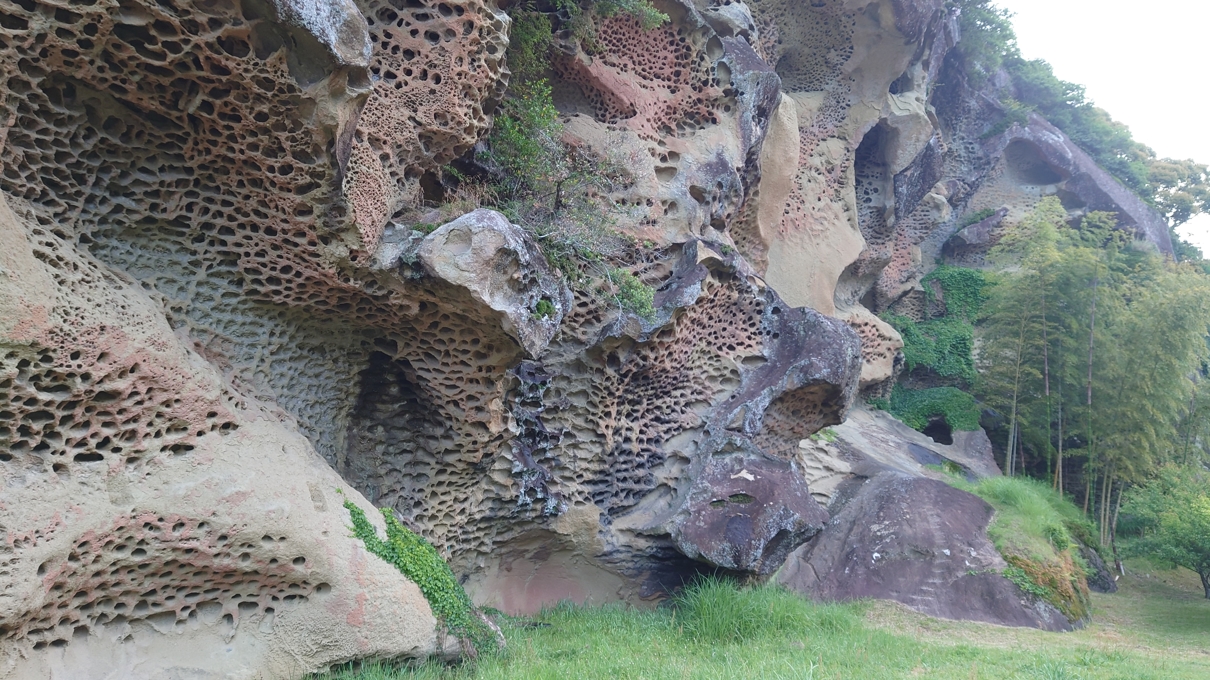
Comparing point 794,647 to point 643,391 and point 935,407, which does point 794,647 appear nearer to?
point 643,391

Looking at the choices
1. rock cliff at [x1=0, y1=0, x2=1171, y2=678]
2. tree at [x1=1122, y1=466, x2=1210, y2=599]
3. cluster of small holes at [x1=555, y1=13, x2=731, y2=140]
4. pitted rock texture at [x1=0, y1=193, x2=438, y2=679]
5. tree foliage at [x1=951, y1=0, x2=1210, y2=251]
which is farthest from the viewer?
tree foliage at [x1=951, y1=0, x2=1210, y2=251]

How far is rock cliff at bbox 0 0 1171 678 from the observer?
424 cm

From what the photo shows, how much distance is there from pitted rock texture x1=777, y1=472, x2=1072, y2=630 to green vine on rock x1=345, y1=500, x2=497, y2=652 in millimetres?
5342

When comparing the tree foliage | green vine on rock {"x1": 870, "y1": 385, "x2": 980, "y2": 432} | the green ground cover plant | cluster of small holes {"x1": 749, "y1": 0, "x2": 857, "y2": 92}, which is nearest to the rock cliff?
the green ground cover plant

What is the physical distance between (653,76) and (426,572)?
22.9 feet

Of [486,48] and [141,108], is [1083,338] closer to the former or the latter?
[486,48]

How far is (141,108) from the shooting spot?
4746 millimetres

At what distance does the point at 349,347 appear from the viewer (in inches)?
256

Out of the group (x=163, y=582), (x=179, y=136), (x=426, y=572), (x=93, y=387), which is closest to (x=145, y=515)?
(x=163, y=582)

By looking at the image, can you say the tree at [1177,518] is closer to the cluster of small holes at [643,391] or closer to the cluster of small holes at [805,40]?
the cluster of small holes at [643,391]

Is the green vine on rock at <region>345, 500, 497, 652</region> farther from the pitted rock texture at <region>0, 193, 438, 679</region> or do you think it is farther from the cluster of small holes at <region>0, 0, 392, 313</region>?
the cluster of small holes at <region>0, 0, 392, 313</region>

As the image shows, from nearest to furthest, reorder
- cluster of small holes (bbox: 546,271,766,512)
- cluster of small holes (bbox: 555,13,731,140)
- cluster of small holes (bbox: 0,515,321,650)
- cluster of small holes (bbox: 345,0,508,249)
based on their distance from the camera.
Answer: cluster of small holes (bbox: 0,515,321,650), cluster of small holes (bbox: 345,0,508,249), cluster of small holes (bbox: 546,271,766,512), cluster of small holes (bbox: 555,13,731,140)

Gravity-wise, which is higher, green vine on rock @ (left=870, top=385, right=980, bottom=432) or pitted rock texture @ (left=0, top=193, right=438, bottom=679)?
green vine on rock @ (left=870, top=385, right=980, bottom=432)

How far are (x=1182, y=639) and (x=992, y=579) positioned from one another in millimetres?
2207
